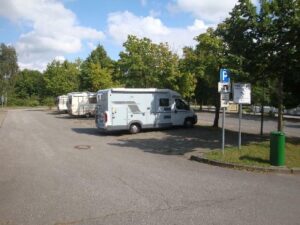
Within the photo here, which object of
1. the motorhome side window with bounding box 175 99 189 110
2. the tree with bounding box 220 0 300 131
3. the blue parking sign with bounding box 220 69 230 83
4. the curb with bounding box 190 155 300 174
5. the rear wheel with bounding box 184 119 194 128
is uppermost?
the tree with bounding box 220 0 300 131

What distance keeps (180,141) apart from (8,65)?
284 ft

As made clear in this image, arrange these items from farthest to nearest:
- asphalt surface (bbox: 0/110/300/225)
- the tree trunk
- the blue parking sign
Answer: the tree trunk
the blue parking sign
asphalt surface (bbox: 0/110/300/225)

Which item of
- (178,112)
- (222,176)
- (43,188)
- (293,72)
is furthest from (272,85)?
(43,188)

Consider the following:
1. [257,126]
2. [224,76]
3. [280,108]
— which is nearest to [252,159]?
[224,76]

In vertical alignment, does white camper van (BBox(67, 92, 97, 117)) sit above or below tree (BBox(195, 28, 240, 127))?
below

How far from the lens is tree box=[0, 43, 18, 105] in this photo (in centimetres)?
9475

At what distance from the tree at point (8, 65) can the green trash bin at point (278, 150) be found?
90.9 metres

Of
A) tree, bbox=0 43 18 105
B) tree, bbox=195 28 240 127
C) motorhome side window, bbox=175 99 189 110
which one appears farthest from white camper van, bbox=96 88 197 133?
tree, bbox=0 43 18 105

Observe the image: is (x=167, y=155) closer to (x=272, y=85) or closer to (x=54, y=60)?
(x=272, y=85)

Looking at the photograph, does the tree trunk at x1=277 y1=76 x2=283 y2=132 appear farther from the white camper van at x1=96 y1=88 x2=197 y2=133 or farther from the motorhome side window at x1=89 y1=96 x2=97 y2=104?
the motorhome side window at x1=89 y1=96 x2=97 y2=104

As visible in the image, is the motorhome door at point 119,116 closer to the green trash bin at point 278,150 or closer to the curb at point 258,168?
the curb at point 258,168

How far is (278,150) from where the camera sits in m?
11.2

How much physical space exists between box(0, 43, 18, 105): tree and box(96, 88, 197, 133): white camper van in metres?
78.9

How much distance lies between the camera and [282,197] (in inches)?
309
